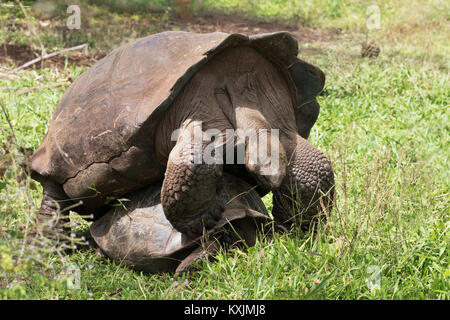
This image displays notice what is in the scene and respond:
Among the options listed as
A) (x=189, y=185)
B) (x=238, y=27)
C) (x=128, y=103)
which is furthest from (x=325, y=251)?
(x=238, y=27)

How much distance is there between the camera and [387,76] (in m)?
7.00

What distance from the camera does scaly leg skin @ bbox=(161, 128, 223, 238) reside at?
2943 millimetres

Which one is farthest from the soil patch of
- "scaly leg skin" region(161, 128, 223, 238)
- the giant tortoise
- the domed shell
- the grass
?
"scaly leg skin" region(161, 128, 223, 238)

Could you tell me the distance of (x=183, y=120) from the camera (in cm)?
316

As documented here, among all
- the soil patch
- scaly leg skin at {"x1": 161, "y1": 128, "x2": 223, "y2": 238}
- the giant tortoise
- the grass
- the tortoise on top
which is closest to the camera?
the grass

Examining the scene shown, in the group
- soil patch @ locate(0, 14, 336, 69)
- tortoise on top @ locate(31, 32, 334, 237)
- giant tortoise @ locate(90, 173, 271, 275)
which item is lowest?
giant tortoise @ locate(90, 173, 271, 275)

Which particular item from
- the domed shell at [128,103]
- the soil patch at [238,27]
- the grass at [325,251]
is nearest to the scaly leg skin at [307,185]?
the grass at [325,251]

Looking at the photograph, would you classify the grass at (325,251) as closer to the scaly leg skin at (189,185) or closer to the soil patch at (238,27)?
the scaly leg skin at (189,185)

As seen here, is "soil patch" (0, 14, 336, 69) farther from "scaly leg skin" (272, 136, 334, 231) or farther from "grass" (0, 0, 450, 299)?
"scaly leg skin" (272, 136, 334, 231)

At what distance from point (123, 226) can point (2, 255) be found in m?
1.29

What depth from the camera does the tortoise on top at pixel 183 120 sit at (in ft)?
10.1
